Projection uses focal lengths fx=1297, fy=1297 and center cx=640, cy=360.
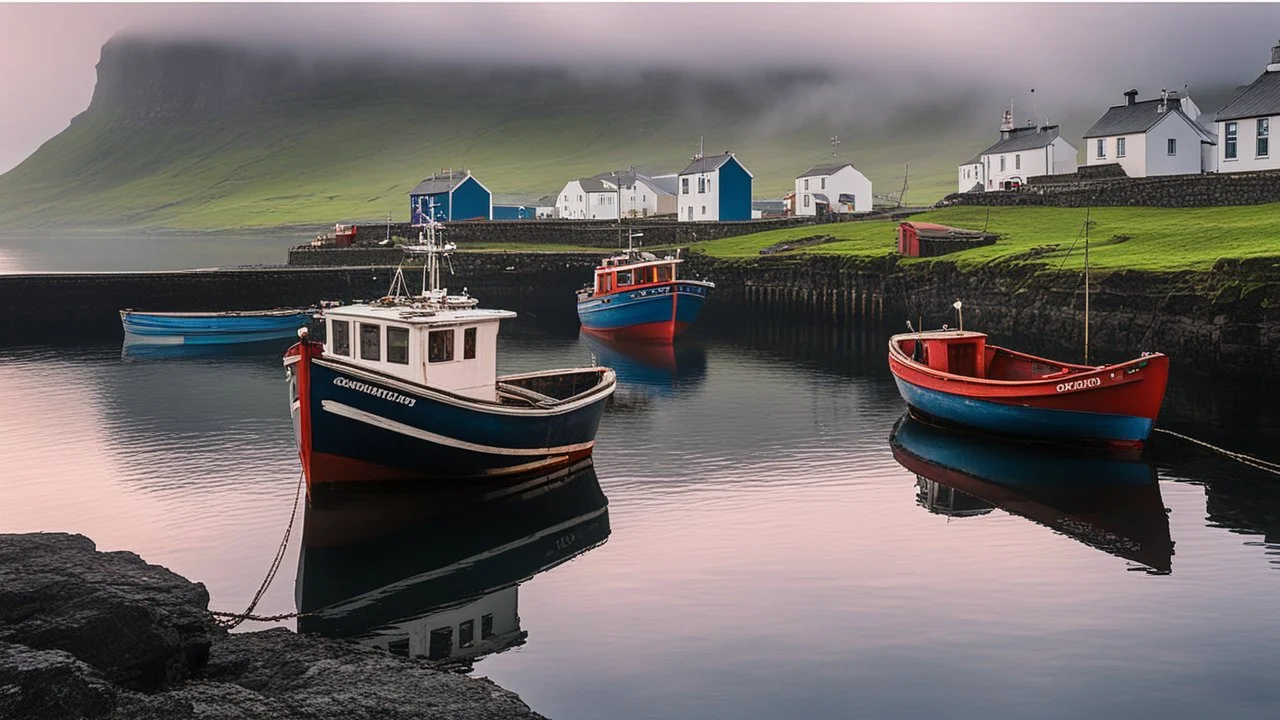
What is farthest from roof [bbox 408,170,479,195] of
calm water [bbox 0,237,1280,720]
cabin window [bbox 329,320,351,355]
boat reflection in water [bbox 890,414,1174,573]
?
cabin window [bbox 329,320,351,355]

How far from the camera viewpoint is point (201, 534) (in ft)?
77.5

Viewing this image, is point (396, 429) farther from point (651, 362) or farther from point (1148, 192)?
point (1148, 192)

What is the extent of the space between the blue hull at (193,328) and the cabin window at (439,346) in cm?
3699

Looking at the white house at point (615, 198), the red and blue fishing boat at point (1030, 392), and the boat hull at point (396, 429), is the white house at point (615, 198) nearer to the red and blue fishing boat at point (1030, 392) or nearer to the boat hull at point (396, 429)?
the red and blue fishing boat at point (1030, 392)

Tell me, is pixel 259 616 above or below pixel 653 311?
below

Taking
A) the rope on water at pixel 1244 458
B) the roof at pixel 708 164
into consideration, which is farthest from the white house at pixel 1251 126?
the rope on water at pixel 1244 458

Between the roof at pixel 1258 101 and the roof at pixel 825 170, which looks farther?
the roof at pixel 825 170

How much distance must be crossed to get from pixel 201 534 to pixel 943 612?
13.3 m

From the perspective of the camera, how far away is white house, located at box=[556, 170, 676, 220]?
132500mm

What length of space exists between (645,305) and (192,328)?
21.1m

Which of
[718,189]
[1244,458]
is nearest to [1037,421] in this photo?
[1244,458]

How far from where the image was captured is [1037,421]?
30.5 m

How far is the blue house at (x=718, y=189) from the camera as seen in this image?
103500 millimetres

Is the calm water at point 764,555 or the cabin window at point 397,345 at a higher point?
the cabin window at point 397,345
